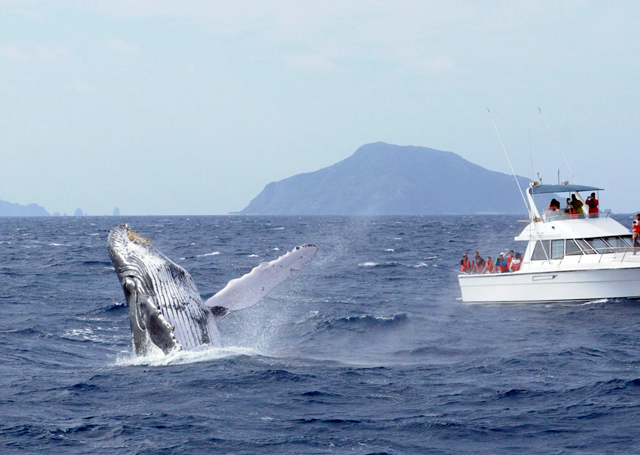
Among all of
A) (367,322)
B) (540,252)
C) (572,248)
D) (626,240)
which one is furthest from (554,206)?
(367,322)

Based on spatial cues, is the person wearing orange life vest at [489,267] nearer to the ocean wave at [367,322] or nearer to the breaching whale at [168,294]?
the ocean wave at [367,322]

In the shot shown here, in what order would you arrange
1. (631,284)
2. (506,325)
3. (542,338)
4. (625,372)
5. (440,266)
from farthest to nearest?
(440,266) → (631,284) → (506,325) → (542,338) → (625,372)

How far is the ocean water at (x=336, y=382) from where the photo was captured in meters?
7.30

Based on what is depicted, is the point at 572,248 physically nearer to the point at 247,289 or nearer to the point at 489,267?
the point at 489,267

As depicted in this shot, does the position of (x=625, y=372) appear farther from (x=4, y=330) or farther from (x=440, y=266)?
(x=440, y=266)

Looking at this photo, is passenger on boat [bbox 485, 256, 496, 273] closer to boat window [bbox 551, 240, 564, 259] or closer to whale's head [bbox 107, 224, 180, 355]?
boat window [bbox 551, 240, 564, 259]

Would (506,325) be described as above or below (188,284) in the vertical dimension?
below

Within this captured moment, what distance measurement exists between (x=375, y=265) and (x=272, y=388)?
2107 cm

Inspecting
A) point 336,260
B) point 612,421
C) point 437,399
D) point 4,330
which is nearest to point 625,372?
point 612,421

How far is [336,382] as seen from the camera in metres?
9.49

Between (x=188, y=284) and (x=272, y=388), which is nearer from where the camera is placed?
(x=188, y=284)

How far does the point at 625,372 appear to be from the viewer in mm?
10445

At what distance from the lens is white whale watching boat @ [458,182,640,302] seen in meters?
16.7

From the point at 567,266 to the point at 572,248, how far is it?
601 millimetres
